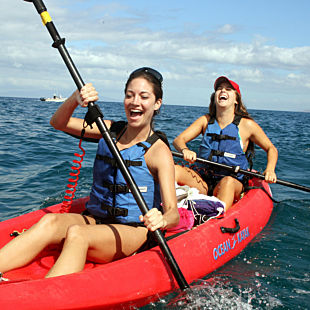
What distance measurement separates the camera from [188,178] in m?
4.80

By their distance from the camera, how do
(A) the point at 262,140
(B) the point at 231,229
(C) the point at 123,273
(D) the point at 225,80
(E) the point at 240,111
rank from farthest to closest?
(E) the point at 240,111
(A) the point at 262,140
(D) the point at 225,80
(B) the point at 231,229
(C) the point at 123,273

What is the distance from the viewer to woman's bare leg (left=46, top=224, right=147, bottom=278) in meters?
2.63

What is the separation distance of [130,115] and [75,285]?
4.56 ft

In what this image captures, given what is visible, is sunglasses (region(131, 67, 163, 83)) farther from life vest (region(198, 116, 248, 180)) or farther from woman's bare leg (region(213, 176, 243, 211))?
life vest (region(198, 116, 248, 180))

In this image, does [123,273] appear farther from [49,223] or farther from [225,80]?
[225,80]

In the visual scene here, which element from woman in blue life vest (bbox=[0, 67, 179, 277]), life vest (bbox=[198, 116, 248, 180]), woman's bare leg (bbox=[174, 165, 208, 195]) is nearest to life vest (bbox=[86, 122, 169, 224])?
woman in blue life vest (bbox=[0, 67, 179, 277])

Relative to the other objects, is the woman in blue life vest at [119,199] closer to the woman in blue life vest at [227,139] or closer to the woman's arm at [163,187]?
the woman's arm at [163,187]

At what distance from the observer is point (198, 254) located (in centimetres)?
353

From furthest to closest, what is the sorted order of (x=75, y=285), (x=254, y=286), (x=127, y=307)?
(x=254, y=286)
(x=127, y=307)
(x=75, y=285)

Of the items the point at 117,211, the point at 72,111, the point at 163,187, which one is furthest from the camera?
the point at 72,111

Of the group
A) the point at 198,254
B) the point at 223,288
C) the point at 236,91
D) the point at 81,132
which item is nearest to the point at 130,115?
the point at 81,132

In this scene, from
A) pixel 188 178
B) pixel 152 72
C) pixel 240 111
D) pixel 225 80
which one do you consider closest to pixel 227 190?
pixel 188 178

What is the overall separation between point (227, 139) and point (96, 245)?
2.92 m

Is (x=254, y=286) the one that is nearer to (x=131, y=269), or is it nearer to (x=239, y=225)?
(x=239, y=225)
